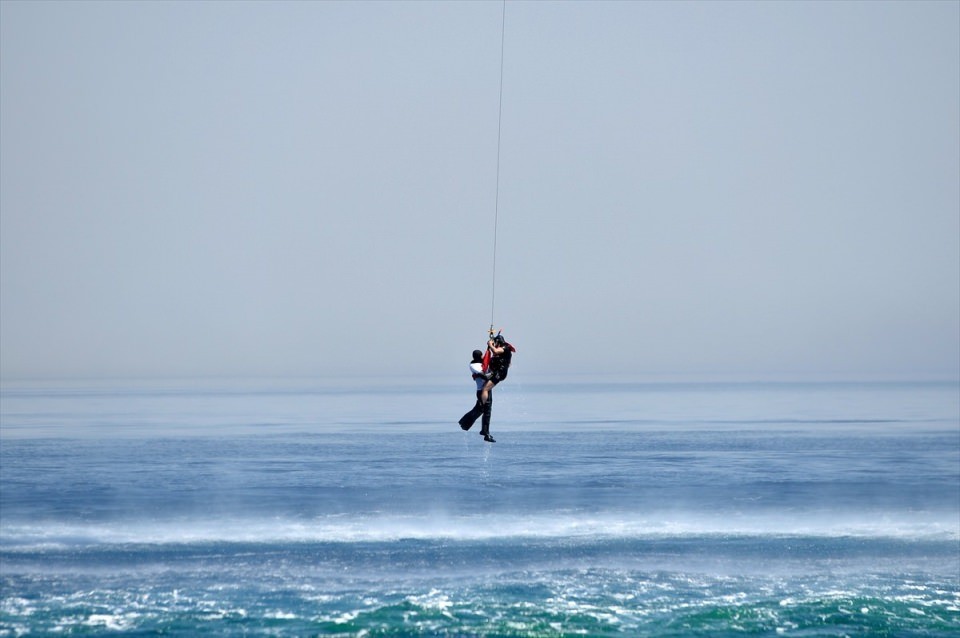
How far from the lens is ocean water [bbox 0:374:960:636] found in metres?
37.4

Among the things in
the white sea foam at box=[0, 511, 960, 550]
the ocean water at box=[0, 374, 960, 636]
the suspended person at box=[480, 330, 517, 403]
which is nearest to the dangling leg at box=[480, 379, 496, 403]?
the suspended person at box=[480, 330, 517, 403]

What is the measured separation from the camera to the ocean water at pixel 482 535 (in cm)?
3738

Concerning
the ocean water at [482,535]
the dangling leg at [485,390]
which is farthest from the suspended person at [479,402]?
the ocean water at [482,535]

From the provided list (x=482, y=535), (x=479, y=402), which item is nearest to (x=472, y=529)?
(x=482, y=535)

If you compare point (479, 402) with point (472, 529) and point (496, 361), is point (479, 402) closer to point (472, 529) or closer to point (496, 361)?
point (496, 361)

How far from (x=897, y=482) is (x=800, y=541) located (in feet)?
71.6

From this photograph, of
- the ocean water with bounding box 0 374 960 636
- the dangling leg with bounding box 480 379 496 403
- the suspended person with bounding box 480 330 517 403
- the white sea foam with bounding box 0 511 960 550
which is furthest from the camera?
the white sea foam with bounding box 0 511 960 550

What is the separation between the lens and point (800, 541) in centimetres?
5194

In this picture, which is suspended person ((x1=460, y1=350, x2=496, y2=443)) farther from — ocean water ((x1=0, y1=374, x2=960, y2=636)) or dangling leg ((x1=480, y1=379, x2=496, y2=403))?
ocean water ((x1=0, y1=374, x2=960, y2=636))

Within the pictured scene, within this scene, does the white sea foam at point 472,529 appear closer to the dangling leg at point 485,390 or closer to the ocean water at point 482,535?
the ocean water at point 482,535

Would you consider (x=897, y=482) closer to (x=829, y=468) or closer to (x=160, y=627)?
(x=829, y=468)

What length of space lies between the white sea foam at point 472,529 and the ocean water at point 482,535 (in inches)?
9.3

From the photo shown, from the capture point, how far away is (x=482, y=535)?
52.8m

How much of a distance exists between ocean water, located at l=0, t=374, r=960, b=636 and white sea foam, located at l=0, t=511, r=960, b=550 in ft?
0.78
